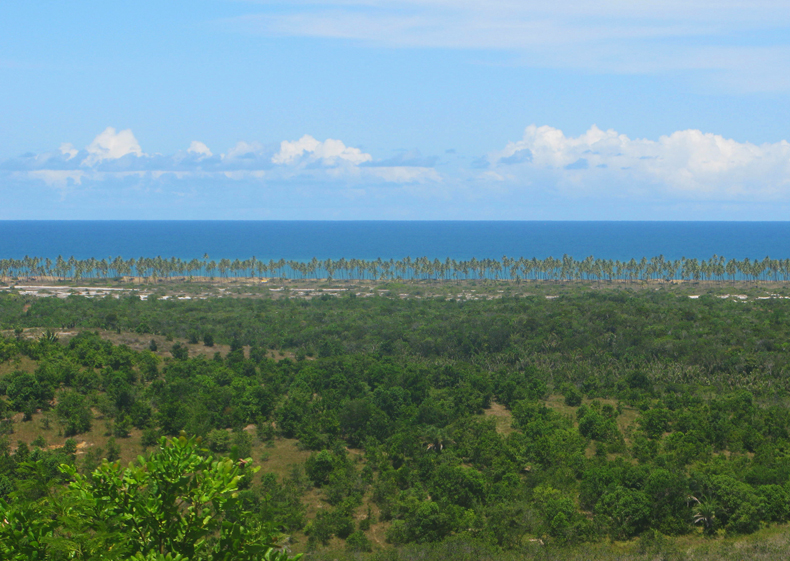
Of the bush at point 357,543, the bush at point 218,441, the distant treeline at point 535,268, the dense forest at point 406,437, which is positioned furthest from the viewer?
the distant treeline at point 535,268

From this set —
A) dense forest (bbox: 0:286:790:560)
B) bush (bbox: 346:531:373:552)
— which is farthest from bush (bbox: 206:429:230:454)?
bush (bbox: 346:531:373:552)

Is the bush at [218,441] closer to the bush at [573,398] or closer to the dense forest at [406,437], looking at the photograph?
the dense forest at [406,437]

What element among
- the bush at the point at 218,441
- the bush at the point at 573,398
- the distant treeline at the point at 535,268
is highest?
the distant treeline at the point at 535,268

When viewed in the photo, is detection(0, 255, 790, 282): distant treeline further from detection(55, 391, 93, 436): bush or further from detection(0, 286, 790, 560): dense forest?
detection(55, 391, 93, 436): bush

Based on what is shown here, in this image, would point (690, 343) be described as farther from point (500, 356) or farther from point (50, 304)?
point (50, 304)

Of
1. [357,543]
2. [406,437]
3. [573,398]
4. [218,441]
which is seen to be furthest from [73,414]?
[573,398]

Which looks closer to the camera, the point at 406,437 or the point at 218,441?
the point at 218,441

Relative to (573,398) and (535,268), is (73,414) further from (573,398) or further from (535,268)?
(535,268)

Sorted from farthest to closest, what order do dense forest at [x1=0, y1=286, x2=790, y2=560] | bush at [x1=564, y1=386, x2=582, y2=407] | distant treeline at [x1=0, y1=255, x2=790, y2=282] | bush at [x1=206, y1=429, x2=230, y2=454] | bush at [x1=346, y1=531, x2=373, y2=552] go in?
distant treeline at [x1=0, y1=255, x2=790, y2=282] → bush at [x1=564, y1=386, x2=582, y2=407] → bush at [x1=206, y1=429, x2=230, y2=454] → bush at [x1=346, y1=531, x2=373, y2=552] → dense forest at [x1=0, y1=286, x2=790, y2=560]

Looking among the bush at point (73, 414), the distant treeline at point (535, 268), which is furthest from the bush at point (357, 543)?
the distant treeline at point (535, 268)
